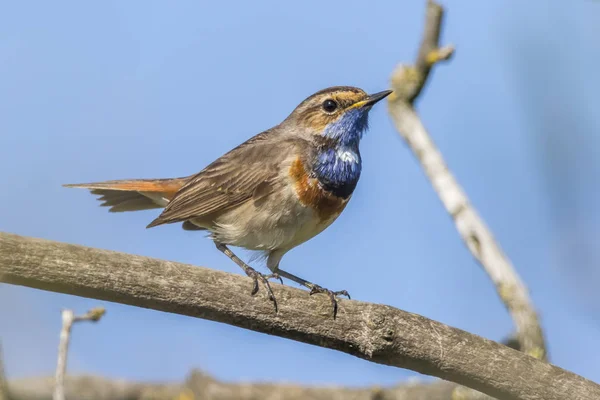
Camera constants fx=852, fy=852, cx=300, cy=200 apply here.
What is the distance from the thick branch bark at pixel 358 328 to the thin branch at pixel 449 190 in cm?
77

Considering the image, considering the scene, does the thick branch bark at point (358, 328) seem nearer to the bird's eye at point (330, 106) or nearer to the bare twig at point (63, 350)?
the bare twig at point (63, 350)

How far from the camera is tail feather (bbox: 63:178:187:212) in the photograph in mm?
7590

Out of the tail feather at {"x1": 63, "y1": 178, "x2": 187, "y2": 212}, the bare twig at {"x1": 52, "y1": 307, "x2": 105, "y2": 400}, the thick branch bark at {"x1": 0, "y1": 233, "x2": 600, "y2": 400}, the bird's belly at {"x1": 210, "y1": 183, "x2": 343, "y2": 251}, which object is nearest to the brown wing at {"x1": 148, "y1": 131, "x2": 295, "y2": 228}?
the bird's belly at {"x1": 210, "y1": 183, "x2": 343, "y2": 251}

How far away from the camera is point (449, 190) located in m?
6.09

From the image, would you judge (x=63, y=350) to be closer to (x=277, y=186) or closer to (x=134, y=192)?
(x=277, y=186)

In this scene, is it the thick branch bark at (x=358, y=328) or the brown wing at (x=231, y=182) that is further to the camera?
the brown wing at (x=231, y=182)

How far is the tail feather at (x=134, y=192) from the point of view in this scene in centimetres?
759

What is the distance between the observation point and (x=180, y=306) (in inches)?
168

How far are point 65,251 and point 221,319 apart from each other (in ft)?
2.86

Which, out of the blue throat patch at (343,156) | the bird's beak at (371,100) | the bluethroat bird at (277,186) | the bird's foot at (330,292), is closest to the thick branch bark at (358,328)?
the bird's foot at (330,292)

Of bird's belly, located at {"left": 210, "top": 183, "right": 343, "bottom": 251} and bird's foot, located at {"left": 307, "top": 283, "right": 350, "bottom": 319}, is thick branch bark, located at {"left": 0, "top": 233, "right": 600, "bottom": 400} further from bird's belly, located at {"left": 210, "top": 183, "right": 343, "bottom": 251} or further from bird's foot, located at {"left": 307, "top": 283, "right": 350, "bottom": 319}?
bird's belly, located at {"left": 210, "top": 183, "right": 343, "bottom": 251}

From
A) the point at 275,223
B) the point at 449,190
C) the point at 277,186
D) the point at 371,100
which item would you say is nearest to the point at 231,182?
the point at 277,186

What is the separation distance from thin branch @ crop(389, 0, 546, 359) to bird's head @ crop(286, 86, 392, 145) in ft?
0.94

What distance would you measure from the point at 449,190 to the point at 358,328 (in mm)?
1797
